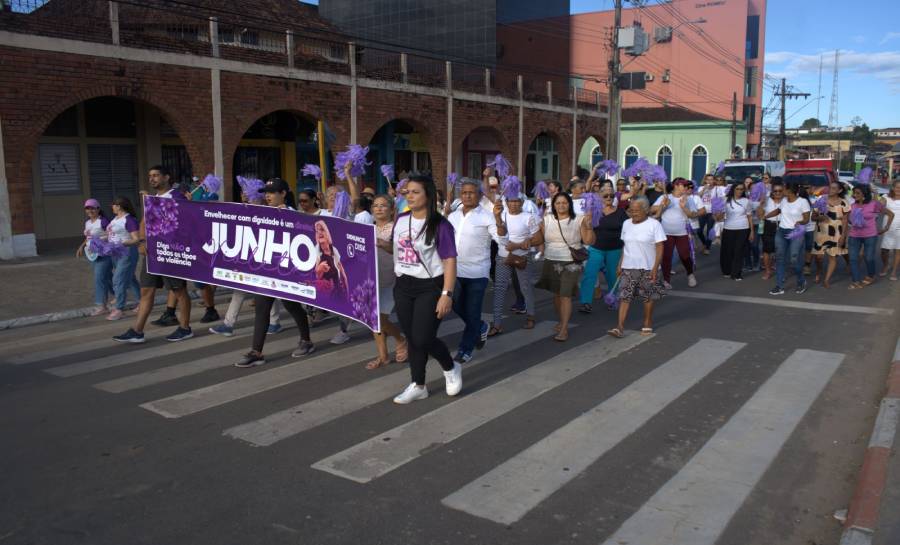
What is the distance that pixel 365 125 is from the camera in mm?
21109

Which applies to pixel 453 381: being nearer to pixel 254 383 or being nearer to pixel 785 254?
pixel 254 383

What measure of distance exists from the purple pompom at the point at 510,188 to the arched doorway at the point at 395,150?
681 inches

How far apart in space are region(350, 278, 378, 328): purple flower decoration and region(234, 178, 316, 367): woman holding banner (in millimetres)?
1030

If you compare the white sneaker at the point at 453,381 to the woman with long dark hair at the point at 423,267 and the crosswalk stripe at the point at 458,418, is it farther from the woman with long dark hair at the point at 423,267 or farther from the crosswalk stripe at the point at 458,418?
the woman with long dark hair at the point at 423,267

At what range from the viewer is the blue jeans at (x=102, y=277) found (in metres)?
9.44

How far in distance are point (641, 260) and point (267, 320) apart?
13.8 ft

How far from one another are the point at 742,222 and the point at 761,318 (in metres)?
3.75

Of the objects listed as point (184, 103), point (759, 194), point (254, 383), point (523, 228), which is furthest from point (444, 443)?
point (184, 103)

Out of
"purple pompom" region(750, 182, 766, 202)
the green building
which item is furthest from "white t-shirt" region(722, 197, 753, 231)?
the green building

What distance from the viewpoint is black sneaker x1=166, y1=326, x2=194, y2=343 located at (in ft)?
26.5

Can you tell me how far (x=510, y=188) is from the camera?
809cm

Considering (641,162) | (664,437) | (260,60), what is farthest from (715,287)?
(260,60)

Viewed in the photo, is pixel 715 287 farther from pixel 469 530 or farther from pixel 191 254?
pixel 469 530

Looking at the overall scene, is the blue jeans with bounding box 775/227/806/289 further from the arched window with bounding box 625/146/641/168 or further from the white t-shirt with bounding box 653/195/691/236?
the arched window with bounding box 625/146/641/168
